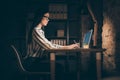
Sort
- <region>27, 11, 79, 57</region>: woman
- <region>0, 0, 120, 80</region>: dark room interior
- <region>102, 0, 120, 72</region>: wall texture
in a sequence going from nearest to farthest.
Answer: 1. <region>27, 11, 79, 57</region>: woman
2. <region>102, 0, 120, 72</region>: wall texture
3. <region>0, 0, 120, 80</region>: dark room interior

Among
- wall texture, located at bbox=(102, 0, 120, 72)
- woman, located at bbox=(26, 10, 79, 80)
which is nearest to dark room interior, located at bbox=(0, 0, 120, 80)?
wall texture, located at bbox=(102, 0, 120, 72)

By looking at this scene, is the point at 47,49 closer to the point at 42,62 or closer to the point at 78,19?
the point at 42,62

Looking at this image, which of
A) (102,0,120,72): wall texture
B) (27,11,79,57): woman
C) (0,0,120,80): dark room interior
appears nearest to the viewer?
(27,11,79,57): woman

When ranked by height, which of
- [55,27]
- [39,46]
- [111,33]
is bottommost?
[39,46]

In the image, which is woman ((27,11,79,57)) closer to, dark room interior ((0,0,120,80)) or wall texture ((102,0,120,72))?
wall texture ((102,0,120,72))

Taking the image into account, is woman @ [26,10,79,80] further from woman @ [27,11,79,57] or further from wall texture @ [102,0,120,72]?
wall texture @ [102,0,120,72]

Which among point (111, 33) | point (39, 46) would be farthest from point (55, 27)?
point (39, 46)

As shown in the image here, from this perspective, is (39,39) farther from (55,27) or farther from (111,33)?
(55,27)

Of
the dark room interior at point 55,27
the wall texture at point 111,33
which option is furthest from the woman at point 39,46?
the dark room interior at point 55,27

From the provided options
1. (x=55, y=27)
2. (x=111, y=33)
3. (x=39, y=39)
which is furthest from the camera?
(x=55, y=27)

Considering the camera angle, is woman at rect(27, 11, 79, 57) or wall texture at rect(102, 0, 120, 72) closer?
woman at rect(27, 11, 79, 57)

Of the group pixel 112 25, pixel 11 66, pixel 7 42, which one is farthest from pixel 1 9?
pixel 112 25

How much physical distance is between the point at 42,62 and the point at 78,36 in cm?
351

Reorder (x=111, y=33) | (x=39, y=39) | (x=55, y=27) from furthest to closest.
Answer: (x=55, y=27) < (x=111, y=33) < (x=39, y=39)
